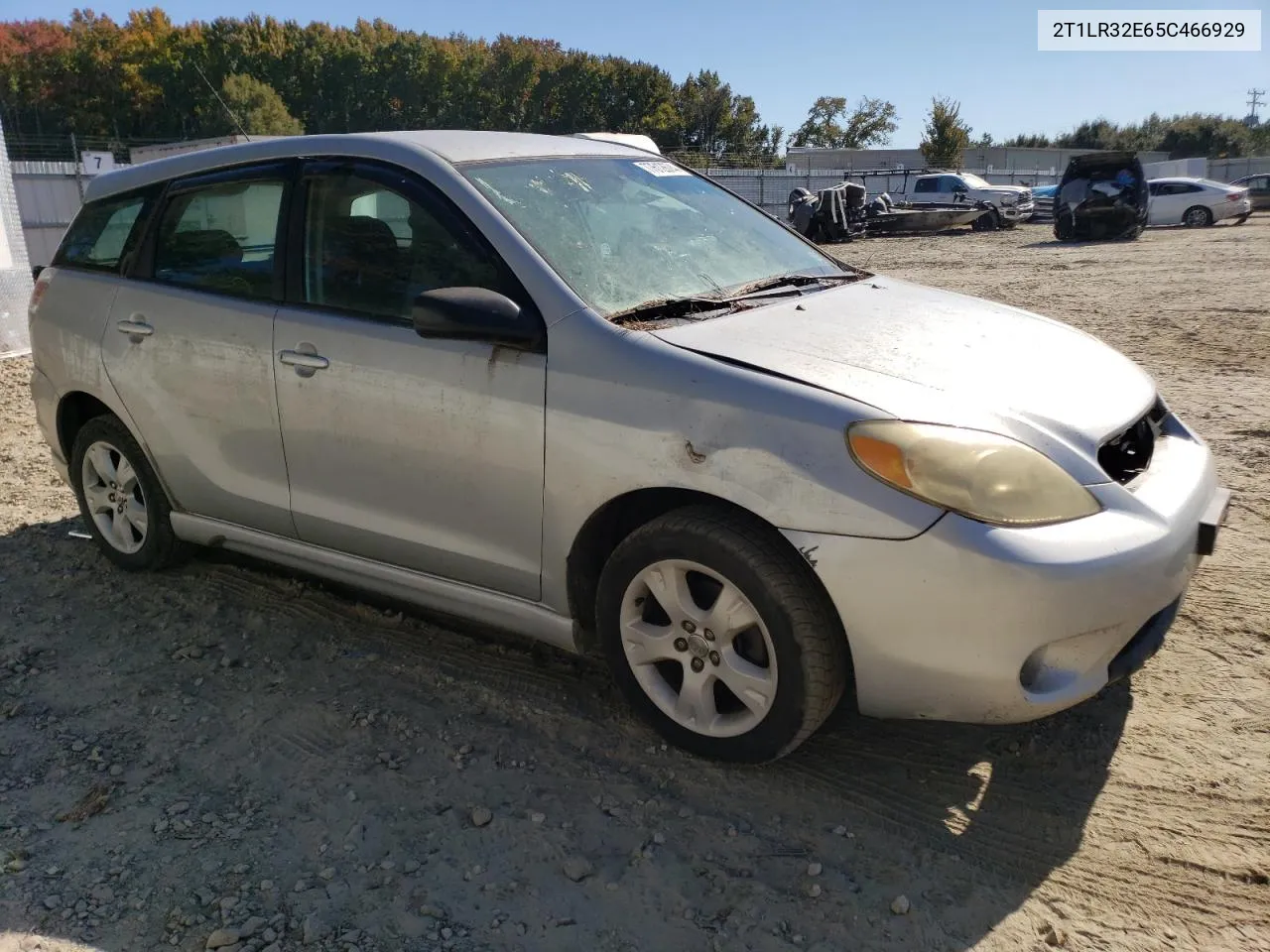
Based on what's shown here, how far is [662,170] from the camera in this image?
3994mm

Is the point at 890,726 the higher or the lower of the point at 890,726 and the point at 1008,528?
the lower

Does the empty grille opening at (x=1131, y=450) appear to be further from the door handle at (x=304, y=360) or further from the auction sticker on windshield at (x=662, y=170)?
the door handle at (x=304, y=360)

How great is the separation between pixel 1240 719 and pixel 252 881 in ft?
9.41

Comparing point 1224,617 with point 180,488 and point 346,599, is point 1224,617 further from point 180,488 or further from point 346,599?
point 180,488

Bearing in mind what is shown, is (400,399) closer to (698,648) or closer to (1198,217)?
(698,648)

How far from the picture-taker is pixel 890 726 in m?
3.14

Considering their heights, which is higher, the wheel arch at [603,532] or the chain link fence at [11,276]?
the chain link fence at [11,276]

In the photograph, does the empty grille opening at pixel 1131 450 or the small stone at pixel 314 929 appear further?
the empty grille opening at pixel 1131 450

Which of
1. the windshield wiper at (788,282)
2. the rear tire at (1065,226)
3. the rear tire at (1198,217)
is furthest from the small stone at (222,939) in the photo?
the rear tire at (1198,217)

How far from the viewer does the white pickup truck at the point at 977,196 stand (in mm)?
28219

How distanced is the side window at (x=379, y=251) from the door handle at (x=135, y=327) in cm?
88

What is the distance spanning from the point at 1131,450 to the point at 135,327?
3647 millimetres

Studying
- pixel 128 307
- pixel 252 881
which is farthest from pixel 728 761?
pixel 128 307

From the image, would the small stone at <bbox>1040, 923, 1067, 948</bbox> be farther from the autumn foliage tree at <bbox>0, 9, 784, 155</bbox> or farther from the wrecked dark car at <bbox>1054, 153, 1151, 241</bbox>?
the autumn foliage tree at <bbox>0, 9, 784, 155</bbox>
